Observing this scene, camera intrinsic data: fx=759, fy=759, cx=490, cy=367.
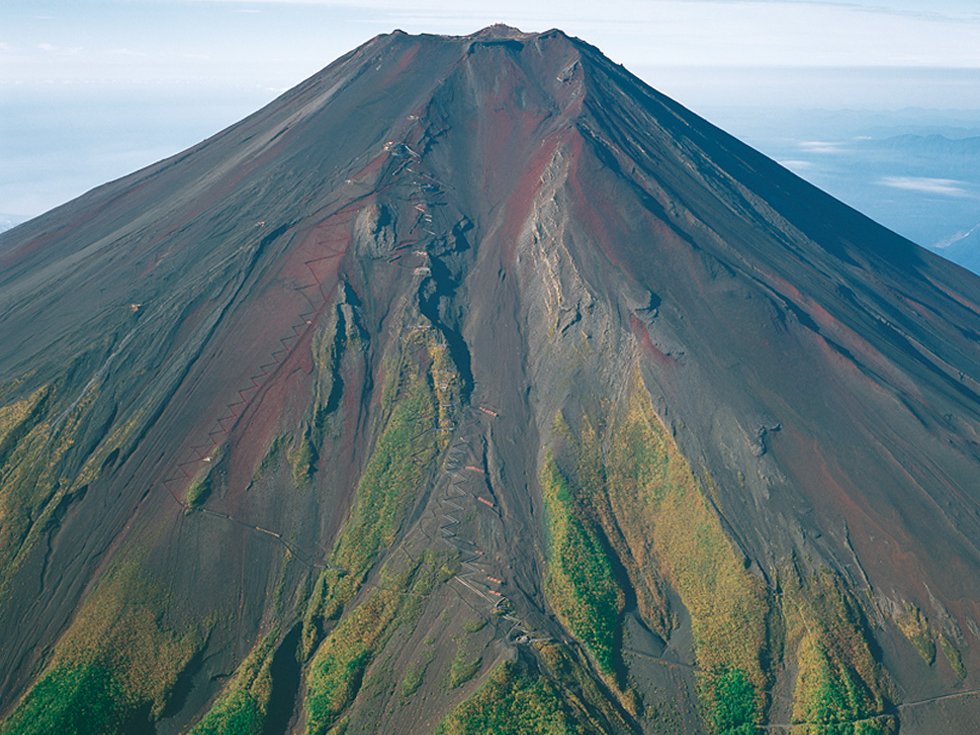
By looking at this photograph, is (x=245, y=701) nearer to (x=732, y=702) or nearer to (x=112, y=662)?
(x=112, y=662)

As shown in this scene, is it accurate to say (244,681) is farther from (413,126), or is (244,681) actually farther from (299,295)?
(413,126)

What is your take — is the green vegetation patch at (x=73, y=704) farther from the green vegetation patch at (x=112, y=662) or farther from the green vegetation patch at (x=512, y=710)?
the green vegetation patch at (x=512, y=710)

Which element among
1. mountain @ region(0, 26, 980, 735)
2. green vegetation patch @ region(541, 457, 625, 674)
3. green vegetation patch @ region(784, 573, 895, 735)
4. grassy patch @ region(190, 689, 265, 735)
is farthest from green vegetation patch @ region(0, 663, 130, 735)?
green vegetation patch @ region(784, 573, 895, 735)

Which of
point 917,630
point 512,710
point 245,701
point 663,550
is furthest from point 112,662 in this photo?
point 917,630

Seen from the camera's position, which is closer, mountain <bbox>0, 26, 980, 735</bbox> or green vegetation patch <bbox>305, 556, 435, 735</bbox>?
green vegetation patch <bbox>305, 556, 435, 735</bbox>

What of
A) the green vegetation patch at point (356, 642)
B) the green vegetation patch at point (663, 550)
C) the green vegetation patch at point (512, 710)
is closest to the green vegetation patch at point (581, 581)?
the green vegetation patch at point (663, 550)

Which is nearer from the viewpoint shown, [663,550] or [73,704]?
[73,704]

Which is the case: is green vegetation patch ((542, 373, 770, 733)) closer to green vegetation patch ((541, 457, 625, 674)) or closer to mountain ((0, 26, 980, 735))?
green vegetation patch ((541, 457, 625, 674))
